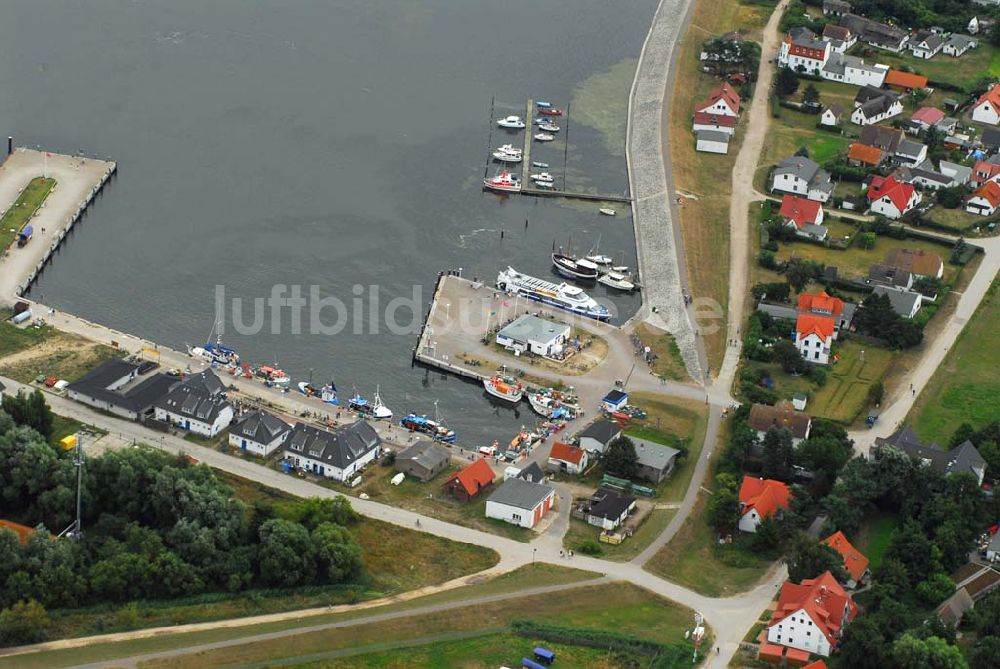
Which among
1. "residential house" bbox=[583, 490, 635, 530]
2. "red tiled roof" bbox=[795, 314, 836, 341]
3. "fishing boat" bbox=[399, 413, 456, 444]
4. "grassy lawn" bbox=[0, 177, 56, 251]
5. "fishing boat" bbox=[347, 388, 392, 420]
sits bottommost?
"grassy lawn" bbox=[0, 177, 56, 251]

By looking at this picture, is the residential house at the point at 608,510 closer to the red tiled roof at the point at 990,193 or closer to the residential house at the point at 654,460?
the residential house at the point at 654,460

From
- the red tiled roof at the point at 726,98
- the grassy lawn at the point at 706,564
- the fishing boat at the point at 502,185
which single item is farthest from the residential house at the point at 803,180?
the grassy lawn at the point at 706,564

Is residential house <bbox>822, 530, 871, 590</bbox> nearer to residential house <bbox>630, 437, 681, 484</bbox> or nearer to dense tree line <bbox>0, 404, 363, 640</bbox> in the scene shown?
residential house <bbox>630, 437, 681, 484</bbox>

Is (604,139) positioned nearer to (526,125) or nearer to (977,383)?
(526,125)

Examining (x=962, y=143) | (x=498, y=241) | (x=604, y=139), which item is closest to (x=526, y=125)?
(x=604, y=139)

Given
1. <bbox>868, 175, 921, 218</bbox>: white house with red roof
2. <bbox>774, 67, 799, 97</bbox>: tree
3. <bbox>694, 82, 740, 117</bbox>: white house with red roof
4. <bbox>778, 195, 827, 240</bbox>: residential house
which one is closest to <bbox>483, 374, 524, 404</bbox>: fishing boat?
<bbox>778, 195, 827, 240</bbox>: residential house

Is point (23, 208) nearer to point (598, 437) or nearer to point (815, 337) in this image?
point (598, 437)

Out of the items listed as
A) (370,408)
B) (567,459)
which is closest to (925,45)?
(567,459)
